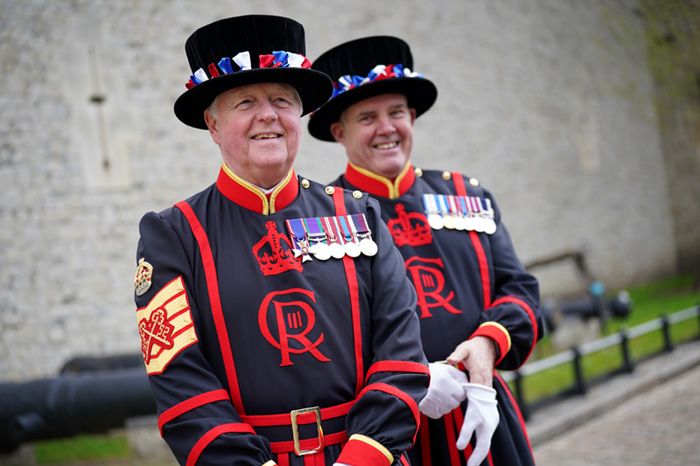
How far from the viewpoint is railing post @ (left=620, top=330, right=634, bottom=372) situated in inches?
284

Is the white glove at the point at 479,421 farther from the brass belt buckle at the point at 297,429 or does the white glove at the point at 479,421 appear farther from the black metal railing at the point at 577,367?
the black metal railing at the point at 577,367

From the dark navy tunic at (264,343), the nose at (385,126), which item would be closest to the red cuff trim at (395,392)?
the dark navy tunic at (264,343)

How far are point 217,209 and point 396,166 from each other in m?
0.87

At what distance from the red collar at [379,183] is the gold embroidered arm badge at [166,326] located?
1.05 metres

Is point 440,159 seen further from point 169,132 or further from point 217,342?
point 217,342

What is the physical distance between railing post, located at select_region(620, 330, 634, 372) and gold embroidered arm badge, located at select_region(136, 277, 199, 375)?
6.28 m

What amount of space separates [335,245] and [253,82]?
47 cm

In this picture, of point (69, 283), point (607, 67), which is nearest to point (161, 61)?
point (69, 283)

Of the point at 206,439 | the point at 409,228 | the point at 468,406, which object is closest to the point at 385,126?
the point at 409,228

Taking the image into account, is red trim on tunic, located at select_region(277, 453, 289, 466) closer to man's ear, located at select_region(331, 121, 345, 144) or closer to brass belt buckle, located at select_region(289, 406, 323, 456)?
brass belt buckle, located at select_region(289, 406, 323, 456)

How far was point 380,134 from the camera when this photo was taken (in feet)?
8.69

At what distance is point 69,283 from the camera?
29.3ft

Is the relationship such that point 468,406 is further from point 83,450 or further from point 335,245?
point 83,450

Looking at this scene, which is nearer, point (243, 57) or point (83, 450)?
point (243, 57)
